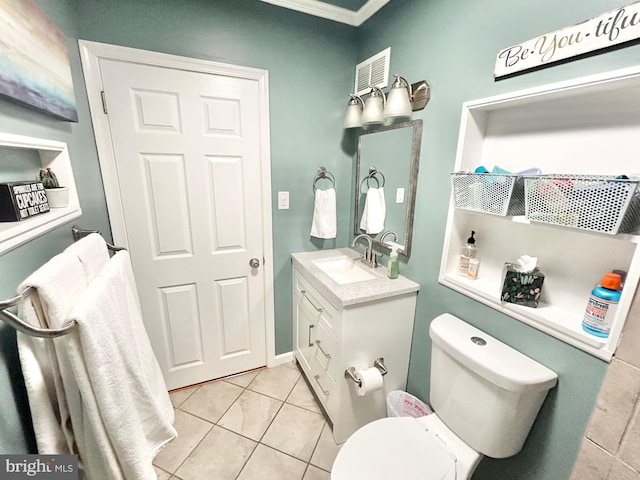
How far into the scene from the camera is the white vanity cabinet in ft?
4.21

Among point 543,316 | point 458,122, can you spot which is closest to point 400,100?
point 458,122

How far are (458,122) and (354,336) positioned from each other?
42.1 inches

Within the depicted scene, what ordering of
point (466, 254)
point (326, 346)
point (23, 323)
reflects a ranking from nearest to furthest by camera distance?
point (23, 323) → point (466, 254) → point (326, 346)

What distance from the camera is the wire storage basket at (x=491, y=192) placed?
0.92m

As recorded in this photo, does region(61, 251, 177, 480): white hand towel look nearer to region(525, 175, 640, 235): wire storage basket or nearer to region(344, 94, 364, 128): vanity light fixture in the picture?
region(525, 175, 640, 235): wire storage basket

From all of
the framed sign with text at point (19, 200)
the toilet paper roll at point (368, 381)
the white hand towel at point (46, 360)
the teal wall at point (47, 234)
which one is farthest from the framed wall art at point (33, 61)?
the toilet paper roll at point (368, 381)

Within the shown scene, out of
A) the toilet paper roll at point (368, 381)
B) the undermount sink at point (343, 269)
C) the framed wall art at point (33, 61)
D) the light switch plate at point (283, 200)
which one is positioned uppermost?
the framed wall art at point (33, 61)

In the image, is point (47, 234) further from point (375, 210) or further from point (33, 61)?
point (375, 210)

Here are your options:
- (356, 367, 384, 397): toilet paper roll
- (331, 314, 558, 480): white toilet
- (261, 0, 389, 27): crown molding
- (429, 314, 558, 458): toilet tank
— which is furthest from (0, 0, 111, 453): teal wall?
(429, 314, 558, 458): toilet tank

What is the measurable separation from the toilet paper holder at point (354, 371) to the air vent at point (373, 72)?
1.51 m

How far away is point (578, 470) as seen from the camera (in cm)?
84

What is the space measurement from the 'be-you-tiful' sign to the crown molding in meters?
0.86

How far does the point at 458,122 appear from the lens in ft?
3.75

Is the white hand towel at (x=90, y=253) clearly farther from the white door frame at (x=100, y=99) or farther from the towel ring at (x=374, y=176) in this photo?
the towel ring at (x=374, y=176)
